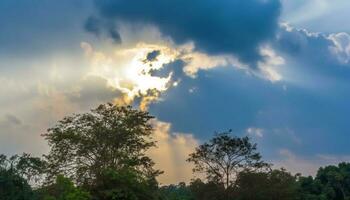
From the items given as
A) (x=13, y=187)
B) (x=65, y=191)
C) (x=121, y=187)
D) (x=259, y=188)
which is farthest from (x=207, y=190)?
(x=13, y=187)

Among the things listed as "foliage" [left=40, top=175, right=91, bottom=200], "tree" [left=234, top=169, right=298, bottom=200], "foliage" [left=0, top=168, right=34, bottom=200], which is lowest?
"foliage" [left=40, top=175, right=91, bottom=200]

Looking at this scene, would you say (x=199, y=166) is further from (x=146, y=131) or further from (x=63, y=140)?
(x=63, y=140)

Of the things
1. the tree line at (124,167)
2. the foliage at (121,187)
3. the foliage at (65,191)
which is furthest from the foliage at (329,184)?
the foliage at (65,191)

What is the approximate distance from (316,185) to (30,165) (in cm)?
4843

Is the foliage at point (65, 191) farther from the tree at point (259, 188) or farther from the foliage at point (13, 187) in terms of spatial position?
the foliage at point (13, 187)

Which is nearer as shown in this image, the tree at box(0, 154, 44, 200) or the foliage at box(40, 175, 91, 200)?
the foliage at box(40, 175, 91, 200)

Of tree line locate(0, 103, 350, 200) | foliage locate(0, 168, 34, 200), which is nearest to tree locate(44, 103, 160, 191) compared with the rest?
tree line locate(0, 103, 350, 200)

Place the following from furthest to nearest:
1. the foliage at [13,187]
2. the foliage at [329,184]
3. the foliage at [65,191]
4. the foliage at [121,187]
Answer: the foliage at [329,184], the foliage at [13,187], the foliage at [121,187], the foliage at [65,191]

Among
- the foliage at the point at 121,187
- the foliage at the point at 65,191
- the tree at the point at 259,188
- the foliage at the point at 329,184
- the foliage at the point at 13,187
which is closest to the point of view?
the foliage at the point at 65,191

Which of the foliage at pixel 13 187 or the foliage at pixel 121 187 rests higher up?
the foliage at pixel 13 187

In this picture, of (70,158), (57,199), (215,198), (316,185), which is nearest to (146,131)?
(70,158)

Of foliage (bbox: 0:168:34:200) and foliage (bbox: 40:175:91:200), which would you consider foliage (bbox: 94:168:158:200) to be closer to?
foliage (bbox: 40:175:91:200)

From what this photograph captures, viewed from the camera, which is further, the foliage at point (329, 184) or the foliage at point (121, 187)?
the foliage at point (329, 184)

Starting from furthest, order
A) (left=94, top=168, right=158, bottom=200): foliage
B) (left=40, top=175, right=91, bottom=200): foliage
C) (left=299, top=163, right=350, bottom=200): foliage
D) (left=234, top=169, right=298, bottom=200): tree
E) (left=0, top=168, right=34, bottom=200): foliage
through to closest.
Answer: (left=299, top=163, right=350, bottom=200): foliage → (left=0, top=168, right=34, bottom=200): foliage → (left=234, top=169, right=298, bottom=200): tree → (left=94, top=168, right=158, bottom=200): foliage → (left=40, top=175, right=91, bottom=200): foliage
